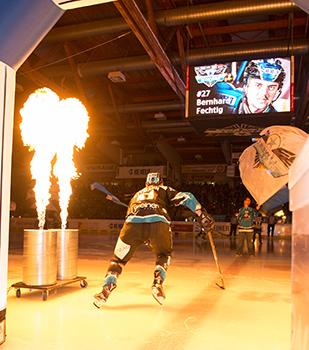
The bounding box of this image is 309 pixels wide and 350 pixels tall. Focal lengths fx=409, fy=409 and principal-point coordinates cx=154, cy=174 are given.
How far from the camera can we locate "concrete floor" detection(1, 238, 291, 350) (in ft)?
11.2

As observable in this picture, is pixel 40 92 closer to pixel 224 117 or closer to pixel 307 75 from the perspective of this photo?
pixel 224 117

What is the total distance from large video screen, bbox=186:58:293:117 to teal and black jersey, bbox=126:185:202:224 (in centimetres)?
234

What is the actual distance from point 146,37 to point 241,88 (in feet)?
6.18

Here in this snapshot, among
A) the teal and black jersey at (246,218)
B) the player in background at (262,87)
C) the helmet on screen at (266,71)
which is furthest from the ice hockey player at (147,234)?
the teal and black jersey at (246,218)

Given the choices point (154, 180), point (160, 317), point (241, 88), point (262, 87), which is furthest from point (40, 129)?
point (262, 87)

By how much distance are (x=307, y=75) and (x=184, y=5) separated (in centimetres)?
379

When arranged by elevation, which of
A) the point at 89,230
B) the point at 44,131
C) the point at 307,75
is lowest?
the point at 89,230

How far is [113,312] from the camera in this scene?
441 centimetres

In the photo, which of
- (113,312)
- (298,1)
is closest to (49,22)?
(298,1)

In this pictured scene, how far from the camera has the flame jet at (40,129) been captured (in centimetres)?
548

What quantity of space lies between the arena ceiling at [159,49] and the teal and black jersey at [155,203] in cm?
235

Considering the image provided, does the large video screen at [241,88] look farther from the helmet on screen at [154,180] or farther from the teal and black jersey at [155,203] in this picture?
the teal and black jersey at [155,203]

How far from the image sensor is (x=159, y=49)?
7.80m

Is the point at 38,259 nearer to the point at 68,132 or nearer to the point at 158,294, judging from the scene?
the point at 158,294
